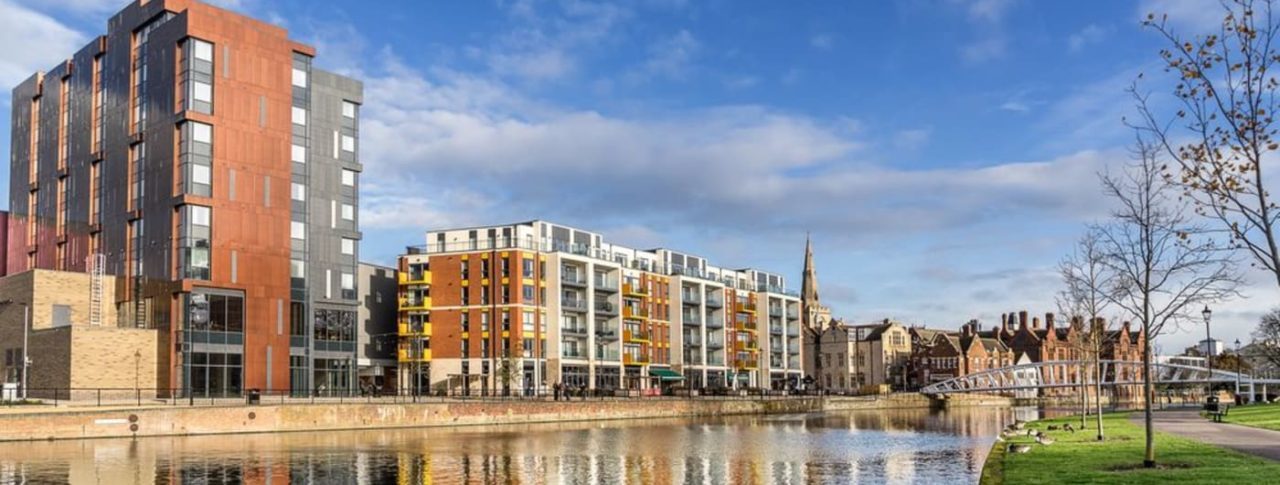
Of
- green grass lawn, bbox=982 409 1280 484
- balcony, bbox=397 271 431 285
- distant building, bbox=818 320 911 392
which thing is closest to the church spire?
distant building, bbox=818 320 911 392

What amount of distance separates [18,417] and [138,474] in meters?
19.2

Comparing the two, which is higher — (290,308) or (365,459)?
(290,308)

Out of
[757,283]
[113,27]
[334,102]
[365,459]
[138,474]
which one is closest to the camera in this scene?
[138,474]

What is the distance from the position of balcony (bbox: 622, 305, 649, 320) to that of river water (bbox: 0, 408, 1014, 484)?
60.5 m

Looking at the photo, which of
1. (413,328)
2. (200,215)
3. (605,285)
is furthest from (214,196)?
(605,285)

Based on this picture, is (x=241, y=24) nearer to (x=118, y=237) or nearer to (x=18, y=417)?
(x=118, y=237)

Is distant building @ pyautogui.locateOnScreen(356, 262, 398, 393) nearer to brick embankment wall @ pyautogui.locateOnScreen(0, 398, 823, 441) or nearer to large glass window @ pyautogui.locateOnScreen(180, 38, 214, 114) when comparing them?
brick embankment wall @ pyautogui.locateOnScreen(0, 398, 823, 441)

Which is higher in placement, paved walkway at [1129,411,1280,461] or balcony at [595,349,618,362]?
balcony at [595,349,618,362]

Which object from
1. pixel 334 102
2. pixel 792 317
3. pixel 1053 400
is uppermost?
pixel 334 102

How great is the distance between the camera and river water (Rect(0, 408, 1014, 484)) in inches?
1259

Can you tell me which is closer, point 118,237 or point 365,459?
point 365,459

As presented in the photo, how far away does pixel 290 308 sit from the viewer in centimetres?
7912

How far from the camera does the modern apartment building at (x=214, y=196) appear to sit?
73.4 m

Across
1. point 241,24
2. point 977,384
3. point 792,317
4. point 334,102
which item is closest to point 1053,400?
point 977,384
